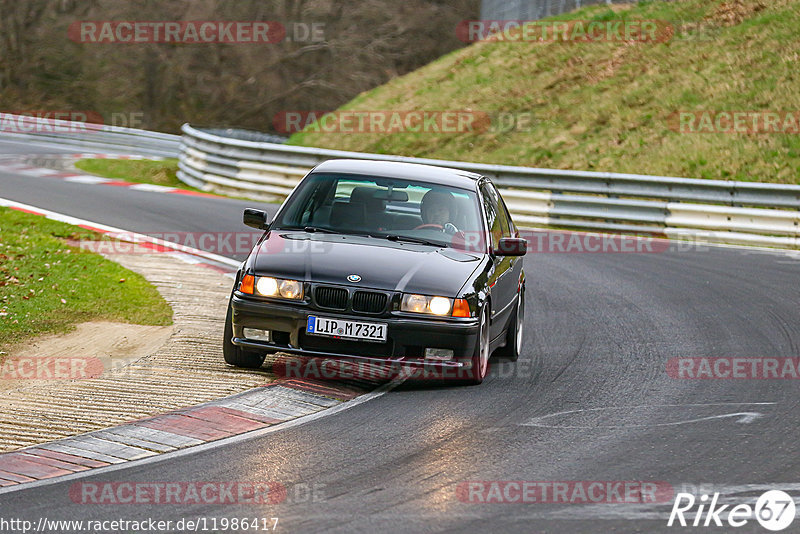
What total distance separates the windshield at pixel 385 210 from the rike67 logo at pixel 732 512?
366 centimetres

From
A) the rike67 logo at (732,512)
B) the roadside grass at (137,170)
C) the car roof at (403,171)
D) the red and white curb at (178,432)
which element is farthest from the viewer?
the roadside grass at (137,170)

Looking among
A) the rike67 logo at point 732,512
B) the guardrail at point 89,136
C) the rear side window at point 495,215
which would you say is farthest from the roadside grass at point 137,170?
the rike67 logo at point 732,512

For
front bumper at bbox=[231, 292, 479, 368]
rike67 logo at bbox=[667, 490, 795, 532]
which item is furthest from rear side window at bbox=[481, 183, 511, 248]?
rike67 logo at bbox=[667, 490, 795, 532]

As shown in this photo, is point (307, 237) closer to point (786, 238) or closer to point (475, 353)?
point (475, 353)

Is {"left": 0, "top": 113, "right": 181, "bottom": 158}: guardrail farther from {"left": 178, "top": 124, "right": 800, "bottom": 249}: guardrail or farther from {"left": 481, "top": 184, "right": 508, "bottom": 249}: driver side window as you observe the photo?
{"left": 481, "top": 184, "right": 508, "bottom": 249}: driver side window

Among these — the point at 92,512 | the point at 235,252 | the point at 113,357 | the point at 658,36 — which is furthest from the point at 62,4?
the point at 92,512

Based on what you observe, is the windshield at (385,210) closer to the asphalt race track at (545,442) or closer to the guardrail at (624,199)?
the asphalt race track at (545,442)

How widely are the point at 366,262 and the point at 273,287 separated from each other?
2.29 feet

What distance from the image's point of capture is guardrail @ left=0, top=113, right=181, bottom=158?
33406 millimetres

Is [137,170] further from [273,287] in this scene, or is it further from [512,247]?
[273,287]

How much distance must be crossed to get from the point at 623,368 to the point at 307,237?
9.09ft

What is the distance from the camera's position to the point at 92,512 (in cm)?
551

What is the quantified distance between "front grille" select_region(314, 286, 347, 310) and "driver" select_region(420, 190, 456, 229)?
1.37m

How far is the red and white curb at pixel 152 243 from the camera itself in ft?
45.6
